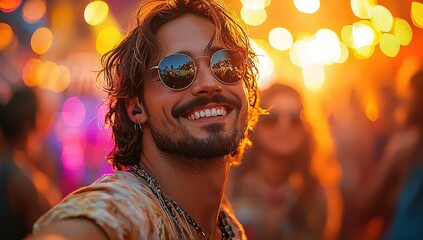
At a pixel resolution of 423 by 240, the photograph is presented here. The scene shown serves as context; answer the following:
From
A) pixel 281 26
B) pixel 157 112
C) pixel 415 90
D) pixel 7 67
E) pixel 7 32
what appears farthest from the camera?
pixel 7 32

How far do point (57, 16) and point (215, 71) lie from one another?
1512 cm

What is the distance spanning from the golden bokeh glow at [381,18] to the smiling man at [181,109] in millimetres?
8671

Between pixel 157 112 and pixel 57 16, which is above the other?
pixel 57 16

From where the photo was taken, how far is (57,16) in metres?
18.0

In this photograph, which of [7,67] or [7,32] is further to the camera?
[7,32]

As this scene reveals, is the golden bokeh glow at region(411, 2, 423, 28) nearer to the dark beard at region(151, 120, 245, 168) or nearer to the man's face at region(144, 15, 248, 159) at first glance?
the man's face at region(144, 15, 248, 159)

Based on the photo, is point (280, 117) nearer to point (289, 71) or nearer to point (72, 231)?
point (72, 231)

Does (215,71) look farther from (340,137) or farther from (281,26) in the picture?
(281,26)

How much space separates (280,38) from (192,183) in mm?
9952

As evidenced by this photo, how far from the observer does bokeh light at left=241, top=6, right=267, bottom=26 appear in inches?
470

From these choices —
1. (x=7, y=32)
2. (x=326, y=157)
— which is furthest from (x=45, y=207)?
(x=7, y=32)

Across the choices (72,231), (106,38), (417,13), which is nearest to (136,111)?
(72,231)

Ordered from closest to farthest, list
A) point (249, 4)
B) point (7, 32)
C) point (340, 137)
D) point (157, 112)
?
1. point (157, 112)
2. point (340, 137)
3. point (249, 4)
4. point (7, 32)

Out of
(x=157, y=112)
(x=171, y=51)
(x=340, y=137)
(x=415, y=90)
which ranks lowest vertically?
(x=340, y=137)
